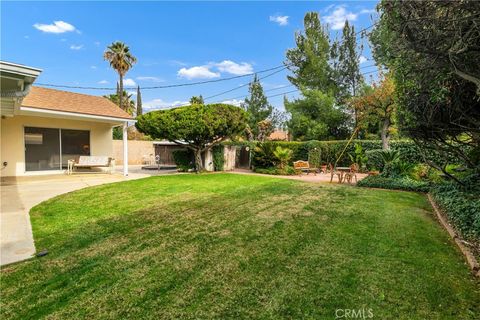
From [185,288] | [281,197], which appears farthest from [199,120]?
[185,288]

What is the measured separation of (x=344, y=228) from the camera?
515cm

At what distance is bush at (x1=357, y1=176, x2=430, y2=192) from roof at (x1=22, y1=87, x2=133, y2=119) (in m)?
12.2

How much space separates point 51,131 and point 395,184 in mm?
16384

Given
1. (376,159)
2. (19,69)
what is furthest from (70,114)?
(376,159)

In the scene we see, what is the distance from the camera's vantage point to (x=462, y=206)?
542 cm

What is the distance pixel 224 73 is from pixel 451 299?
78.9ft

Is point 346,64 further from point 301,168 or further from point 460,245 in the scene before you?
point 460,245

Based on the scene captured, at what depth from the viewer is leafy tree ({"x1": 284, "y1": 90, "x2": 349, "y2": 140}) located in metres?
24.1

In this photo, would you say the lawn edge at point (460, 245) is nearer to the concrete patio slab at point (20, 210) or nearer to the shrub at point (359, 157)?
the concrete patio slab at point (20, 210)

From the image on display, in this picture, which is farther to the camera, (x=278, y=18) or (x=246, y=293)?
(x=278, y=18)

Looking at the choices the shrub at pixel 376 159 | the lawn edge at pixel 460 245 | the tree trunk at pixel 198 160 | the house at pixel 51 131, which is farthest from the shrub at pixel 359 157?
the house at pixel 51 131

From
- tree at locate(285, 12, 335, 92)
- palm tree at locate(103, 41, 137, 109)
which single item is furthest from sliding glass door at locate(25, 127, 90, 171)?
tree at locate(285, 12, 335, 92)

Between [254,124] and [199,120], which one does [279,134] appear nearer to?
[254,124]

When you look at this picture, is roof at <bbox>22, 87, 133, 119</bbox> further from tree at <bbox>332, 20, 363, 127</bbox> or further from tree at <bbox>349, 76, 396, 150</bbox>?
tree at <bbox>332, 20, 363, 127</bbox>
